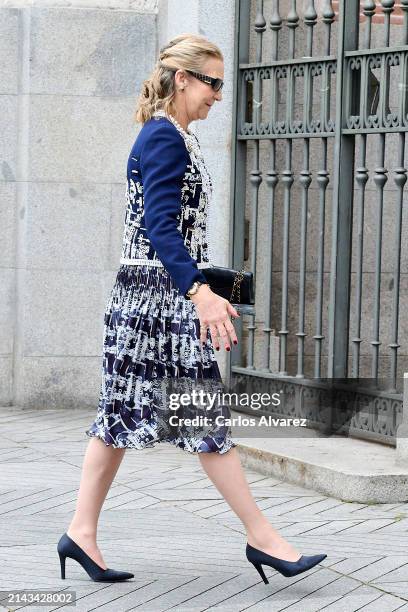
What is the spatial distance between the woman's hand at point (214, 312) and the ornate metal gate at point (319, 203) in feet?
9.39

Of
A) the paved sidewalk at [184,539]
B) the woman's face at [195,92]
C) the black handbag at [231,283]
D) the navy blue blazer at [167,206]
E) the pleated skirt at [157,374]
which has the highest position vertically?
the woman's face at [195,92]

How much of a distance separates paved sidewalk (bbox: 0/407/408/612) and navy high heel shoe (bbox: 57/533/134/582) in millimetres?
31

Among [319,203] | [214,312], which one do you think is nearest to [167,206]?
[214,312]

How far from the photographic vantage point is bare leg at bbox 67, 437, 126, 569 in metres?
4.62

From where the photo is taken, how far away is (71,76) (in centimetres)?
852

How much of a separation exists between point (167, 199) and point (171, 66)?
47 centimetres

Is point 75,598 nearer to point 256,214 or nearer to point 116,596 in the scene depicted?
point 116,596

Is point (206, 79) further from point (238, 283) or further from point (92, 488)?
point (92, 488)

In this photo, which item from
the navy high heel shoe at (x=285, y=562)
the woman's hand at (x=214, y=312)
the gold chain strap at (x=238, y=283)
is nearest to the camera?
the woman's hand at (x=214, y=312)

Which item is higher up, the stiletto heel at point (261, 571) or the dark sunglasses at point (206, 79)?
the dark sunglasses at point (206, 79)

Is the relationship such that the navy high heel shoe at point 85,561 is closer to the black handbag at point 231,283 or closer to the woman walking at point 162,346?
the woman walking at point 162,346

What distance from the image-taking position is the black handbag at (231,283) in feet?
15.1

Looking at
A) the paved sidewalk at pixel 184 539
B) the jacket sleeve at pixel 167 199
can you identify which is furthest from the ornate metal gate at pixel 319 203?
the jacket sleeve at pixel 167 199

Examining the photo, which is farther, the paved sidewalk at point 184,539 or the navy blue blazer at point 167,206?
the paved sidewalk at point 184,539
